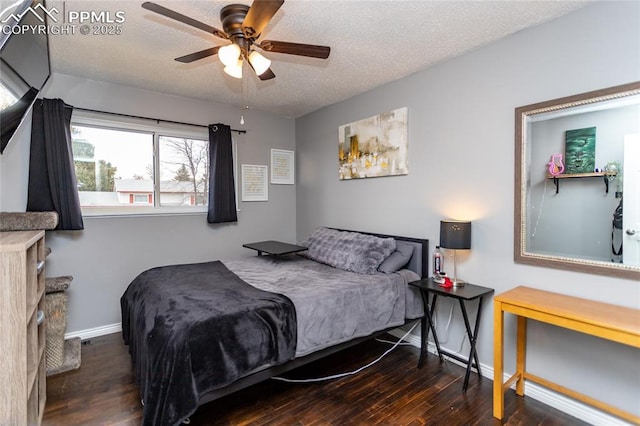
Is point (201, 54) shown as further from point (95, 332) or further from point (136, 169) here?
point (95, 332)

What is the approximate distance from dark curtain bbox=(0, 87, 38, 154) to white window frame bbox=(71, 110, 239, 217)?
644mm

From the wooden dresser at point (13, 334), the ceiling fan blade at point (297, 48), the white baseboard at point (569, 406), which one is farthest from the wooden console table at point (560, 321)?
the wooden dresser at point (13, 334)

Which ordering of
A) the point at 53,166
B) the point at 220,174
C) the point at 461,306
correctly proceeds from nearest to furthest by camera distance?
the point at 461,306
the point at 53,166
the point at 220,174

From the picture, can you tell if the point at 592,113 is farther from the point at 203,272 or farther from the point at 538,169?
the point at 203,272

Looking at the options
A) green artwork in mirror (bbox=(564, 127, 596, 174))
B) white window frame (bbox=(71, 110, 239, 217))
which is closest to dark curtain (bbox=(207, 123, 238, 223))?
white window frame (bbox=(71, 110, 239, 217))

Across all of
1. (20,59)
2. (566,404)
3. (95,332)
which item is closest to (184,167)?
(20,59)

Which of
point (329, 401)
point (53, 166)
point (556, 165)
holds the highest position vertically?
point (53, 166)

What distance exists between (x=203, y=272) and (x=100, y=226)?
1.39 metres

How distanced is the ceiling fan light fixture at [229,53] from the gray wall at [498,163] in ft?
4.92

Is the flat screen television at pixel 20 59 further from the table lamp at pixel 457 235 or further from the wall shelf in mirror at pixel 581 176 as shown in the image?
the wall shelf in mirror at pixel 581 176

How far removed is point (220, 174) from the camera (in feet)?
12.5

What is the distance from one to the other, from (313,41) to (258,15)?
2.83ft

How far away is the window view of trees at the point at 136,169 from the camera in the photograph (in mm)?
3199

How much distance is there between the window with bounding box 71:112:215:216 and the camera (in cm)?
319
